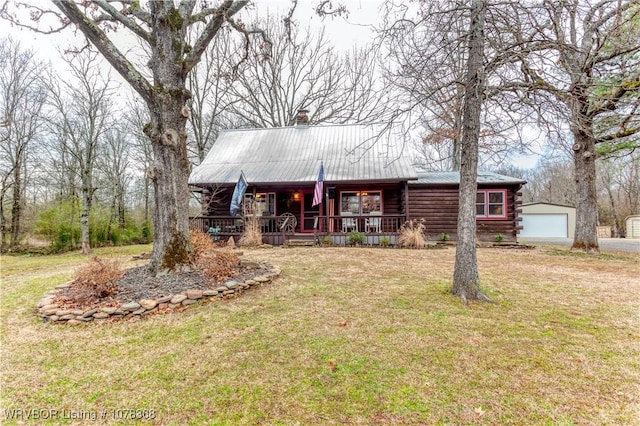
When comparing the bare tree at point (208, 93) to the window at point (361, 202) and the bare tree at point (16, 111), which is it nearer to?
the bare tree at point (16, 111)

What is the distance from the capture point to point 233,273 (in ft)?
18.6

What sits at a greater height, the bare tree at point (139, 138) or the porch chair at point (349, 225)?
the bare tree at point (139, 138)

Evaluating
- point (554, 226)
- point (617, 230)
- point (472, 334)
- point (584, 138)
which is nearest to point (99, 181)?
point (472, 334)

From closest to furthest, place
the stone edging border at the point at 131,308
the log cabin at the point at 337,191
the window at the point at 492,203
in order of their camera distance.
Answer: the stone edging border at the point at 131,308 < the log cabin at the point at 337,191 < the window at the point at 492,203

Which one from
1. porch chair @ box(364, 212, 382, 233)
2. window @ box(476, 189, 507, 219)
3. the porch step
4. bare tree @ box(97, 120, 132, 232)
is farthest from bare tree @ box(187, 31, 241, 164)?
window @ box(476, 189, 507, 219)

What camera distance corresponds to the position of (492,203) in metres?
13.0

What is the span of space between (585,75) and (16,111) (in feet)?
67.2

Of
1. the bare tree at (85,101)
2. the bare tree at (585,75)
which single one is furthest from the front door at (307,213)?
the bare tree at (585,75)

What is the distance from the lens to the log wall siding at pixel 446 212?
12.8m

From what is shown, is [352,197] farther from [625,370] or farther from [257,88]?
[257,88]

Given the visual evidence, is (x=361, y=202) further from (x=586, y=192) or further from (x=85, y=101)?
(x=85, y=101)

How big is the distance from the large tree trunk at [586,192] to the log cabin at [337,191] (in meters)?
2.47

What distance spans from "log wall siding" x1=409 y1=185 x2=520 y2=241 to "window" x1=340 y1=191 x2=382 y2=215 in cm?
153

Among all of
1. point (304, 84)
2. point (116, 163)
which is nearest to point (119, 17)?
point (304, 84)
